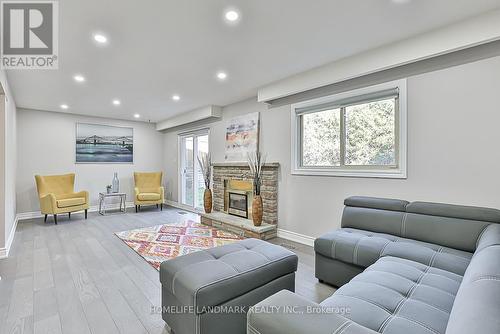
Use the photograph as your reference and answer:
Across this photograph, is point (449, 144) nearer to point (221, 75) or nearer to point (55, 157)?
point (221, 75)

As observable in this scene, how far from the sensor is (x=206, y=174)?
5.41 meters

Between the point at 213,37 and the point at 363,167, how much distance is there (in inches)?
91.9

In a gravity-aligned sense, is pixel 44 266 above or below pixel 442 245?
below

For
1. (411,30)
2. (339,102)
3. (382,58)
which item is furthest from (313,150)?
(411,30)

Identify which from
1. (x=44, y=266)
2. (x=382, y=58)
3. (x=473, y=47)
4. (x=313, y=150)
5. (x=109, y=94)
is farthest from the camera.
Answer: (x=109, y=94)

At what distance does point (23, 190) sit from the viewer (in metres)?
5.38

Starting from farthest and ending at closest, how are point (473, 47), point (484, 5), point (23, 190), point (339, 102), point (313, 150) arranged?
point (23, 190) < point (313, 150) < point (339, 102) < point (473, 47) < point (484, 5)

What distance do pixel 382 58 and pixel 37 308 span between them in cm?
403

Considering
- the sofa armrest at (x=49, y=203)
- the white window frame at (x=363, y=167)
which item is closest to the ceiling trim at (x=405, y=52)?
the white window frame at (x=363, y=167)

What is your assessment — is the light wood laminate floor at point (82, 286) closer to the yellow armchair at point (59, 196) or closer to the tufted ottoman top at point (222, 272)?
the tufted ottoman top at point (222, 272)

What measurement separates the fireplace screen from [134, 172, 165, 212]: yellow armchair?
90.1 inches

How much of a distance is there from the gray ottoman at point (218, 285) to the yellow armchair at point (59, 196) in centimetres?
441

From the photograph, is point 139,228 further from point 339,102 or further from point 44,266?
point 339,102

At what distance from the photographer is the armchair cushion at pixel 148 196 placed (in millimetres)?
6039
